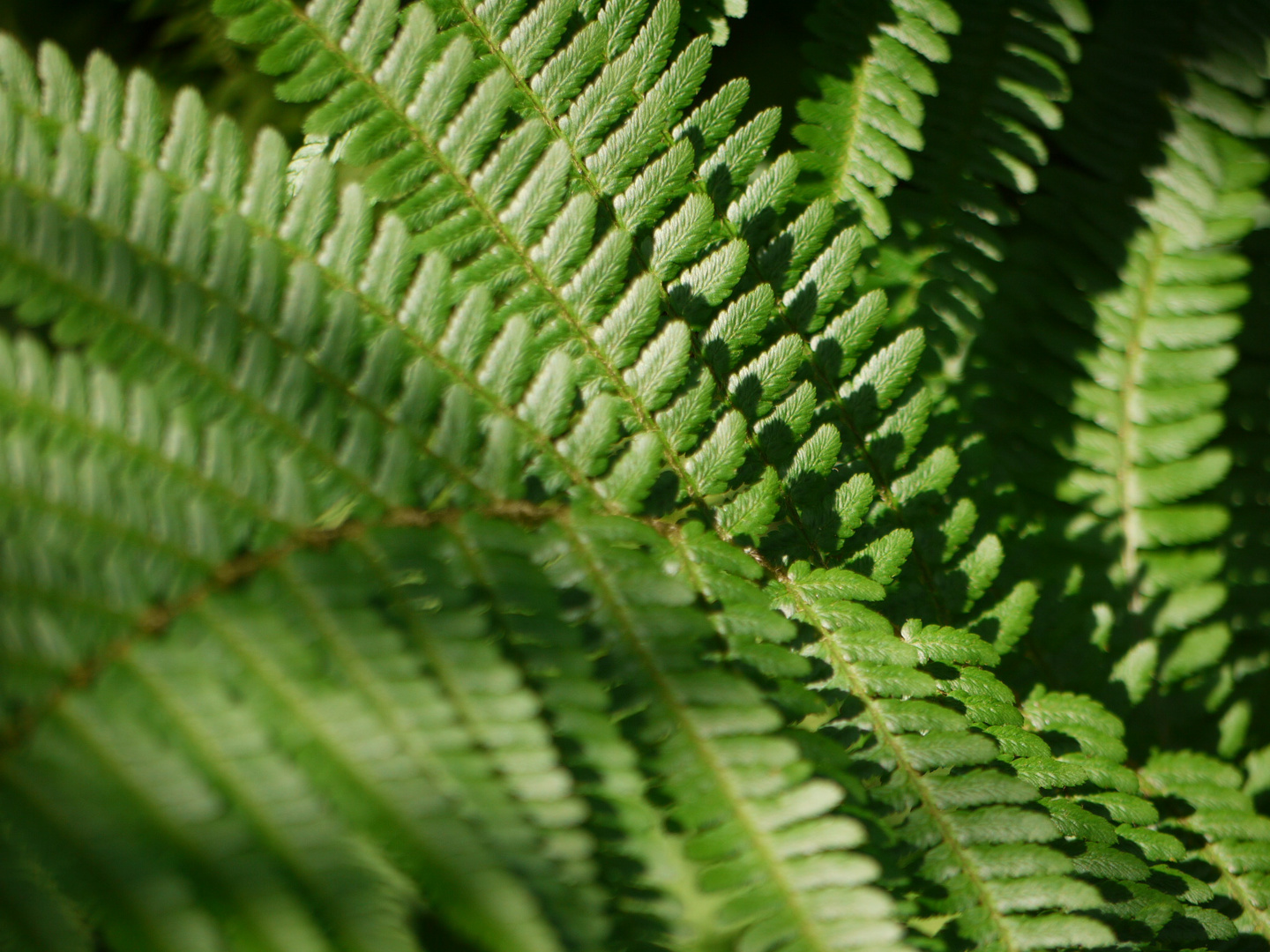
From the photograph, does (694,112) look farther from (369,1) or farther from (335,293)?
(335,293)

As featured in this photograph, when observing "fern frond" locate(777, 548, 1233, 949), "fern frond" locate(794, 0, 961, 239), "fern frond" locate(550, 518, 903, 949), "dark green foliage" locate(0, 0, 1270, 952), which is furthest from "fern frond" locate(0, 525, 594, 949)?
"fern frond" locate(794, 0, 961, 239)

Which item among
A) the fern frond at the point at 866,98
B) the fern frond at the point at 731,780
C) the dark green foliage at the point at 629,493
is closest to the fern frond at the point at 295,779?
the dark green foliage at the point at 629,493

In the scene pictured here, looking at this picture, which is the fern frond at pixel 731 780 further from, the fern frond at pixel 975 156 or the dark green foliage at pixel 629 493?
the fern frond at pixel 975 156

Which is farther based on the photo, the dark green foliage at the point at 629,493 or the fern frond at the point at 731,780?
the fern frond at the point at 731,780

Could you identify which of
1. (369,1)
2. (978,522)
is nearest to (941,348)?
(978,522)

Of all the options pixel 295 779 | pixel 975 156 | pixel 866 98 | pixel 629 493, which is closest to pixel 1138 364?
pixel 975 156

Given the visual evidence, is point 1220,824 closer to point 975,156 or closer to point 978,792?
point 978,792

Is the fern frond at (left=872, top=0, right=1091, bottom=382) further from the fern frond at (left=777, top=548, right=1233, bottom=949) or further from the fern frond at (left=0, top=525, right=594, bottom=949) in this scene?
the fern frond at (left=0, top=525, right=594, bottom=949)
